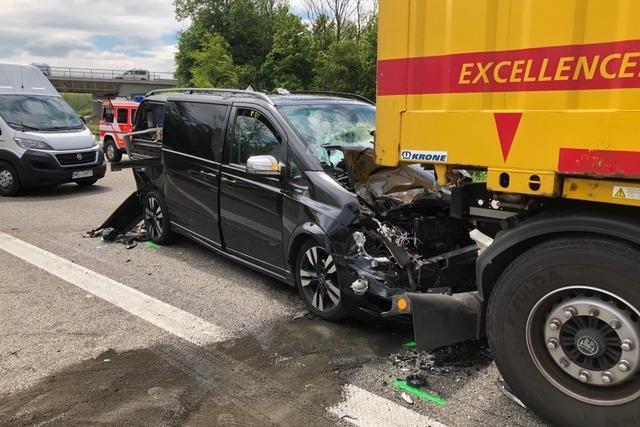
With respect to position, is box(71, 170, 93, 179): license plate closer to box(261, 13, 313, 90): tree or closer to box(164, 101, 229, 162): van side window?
box(164, 101, 229, 162): van side window

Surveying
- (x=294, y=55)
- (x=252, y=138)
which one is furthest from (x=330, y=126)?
(x=294, y=55)

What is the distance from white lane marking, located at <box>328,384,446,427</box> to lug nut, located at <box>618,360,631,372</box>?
98 centimetres

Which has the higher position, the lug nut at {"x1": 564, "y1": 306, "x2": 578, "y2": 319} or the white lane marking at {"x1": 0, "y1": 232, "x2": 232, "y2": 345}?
the lug nut at {"x1": 564, "y1": 306, "x2": 578, "y2": 319}

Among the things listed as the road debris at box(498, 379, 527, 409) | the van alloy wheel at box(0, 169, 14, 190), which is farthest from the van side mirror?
the van alloy wheel at box(0, 169, 14, 190)

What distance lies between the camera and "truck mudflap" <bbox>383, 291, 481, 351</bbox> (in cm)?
337

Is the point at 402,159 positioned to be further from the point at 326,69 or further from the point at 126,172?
the point at 326,69

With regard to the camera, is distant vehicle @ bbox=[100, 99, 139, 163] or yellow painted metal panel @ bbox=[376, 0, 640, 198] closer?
yellow painted metal panel @ bbox=[376, 0, 640, 198]

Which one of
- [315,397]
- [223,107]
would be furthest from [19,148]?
[315,397]

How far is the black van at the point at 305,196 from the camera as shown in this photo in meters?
4.20

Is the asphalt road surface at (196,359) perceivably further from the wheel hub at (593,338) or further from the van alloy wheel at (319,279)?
the wheel hub at (593,338)

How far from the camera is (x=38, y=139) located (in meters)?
11.3

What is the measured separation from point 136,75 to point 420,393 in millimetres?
79847

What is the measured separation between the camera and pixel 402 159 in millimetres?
3266

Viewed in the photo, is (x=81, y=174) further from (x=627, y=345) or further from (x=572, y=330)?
(x=627, y=345)
